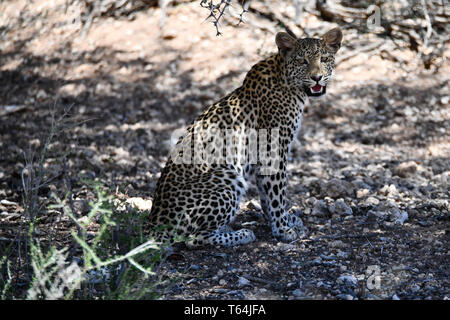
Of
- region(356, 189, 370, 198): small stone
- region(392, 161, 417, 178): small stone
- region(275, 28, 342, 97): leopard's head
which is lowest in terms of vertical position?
region(392, 161, 417, 178): small stone

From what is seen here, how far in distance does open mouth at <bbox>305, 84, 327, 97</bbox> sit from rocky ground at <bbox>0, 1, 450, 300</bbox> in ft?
4.78

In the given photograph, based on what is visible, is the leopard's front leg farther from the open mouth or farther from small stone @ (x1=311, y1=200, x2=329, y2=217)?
the open mouth

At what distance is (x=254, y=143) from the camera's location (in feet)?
22.0

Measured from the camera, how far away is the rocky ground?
5.69 meters

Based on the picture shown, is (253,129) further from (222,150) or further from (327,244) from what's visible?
(327,244)

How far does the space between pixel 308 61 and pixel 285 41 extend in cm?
37

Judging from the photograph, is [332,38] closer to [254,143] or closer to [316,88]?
[316,88]

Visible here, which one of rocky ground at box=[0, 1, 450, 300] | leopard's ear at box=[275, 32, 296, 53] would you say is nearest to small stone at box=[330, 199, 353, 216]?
rocky ground at box=[0, 1, 450, 300]

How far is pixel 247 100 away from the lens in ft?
22.2

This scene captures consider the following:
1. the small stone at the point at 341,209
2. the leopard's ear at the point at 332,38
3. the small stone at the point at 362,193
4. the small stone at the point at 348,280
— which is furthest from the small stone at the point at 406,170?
the small stone at the point at 348,280

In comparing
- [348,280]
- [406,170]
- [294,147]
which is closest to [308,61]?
[348,280]
